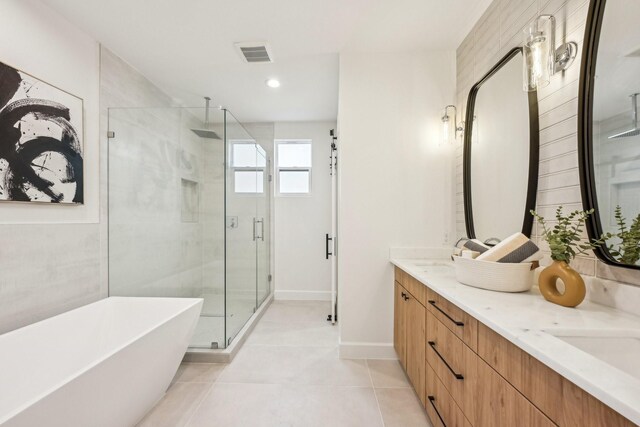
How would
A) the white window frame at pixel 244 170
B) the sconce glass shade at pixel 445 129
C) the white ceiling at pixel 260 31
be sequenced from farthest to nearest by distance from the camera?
the white window frame at pixel 244 170
the sconce glass shade at pixel 445 129
the white ceiling at pixel 260 31

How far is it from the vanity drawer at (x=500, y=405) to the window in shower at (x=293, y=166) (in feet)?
11.4

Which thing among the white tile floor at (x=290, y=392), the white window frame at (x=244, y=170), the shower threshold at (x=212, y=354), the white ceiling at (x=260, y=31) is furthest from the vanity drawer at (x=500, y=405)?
the white window frame at (x=244, y=170)

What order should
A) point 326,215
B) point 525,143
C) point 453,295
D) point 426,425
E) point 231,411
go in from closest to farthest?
1. point 453,295
2. point 525,143
3. point 426,425
4. point 231,411
5. point 326,215

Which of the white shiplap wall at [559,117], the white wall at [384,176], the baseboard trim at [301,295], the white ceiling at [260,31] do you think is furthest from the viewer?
the baseboard trim at [301,295]

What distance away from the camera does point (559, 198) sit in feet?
4.19

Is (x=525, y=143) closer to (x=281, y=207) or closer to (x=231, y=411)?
(x=231, y=411)

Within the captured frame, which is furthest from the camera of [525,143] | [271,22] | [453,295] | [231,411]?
[271,22]

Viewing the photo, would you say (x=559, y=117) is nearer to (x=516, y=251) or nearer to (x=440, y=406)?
(x=516, y=251)

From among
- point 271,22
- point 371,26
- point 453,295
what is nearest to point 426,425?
point 453,295

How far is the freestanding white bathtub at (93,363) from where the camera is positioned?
105 centimetres

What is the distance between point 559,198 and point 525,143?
382mm

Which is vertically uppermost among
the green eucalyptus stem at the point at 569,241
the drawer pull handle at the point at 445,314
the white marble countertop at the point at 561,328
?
the green eucalyptus stem at the point at 569,241

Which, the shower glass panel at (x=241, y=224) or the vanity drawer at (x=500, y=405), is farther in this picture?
the shower glass panel at (x=241, y=224)

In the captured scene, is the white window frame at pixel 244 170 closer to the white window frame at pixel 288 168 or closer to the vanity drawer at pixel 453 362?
the white window frame at pixel 288 168
